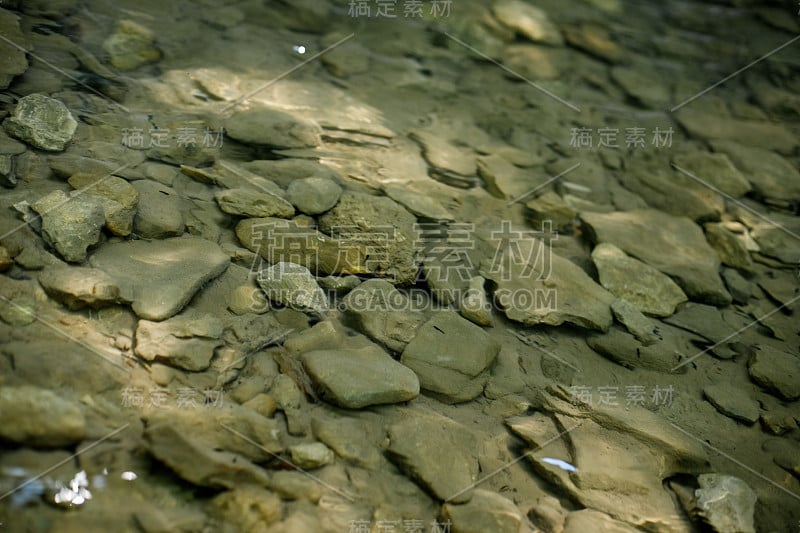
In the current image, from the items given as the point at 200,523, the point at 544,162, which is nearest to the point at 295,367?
the point at 200,523

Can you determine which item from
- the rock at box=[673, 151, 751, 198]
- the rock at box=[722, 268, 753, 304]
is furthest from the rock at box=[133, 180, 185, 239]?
the rock at box=[673, 151, 751, 198]

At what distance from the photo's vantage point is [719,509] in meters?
2.11

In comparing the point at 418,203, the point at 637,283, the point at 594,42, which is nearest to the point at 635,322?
Result: the point at 637,283

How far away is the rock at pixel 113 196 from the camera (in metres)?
2.39

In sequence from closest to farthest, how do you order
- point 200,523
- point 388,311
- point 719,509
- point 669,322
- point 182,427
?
point 200,523 → point 182,427 → point 719,509 → point 388,311 → point 669,322

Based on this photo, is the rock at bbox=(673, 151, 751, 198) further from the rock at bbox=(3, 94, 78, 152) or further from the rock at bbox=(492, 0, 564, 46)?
the rock at bbox=(3, 94, 78, 152)

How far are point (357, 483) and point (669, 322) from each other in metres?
1.74

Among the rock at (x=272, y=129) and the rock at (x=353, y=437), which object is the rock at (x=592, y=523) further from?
the rock at (x=272, y=129)

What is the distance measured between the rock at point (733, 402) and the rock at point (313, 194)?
1776 mm

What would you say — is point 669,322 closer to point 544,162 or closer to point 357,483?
point 544,162

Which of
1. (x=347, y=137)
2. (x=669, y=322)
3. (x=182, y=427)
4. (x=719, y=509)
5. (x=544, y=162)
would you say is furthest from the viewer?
(x=544, y=162)

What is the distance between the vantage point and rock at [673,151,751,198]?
3848 millimetres

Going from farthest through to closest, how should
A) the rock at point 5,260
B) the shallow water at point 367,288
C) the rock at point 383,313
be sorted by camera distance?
the rock at point 383,313 → the rock at point 5,260 → the shallow water at point 367,288

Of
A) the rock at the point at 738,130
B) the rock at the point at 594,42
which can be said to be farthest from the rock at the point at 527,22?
the rock at the point at 738,130
